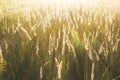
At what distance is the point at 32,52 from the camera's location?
2309 millimetres

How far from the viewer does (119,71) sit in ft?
6.76

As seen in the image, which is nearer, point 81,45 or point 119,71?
point 119,71

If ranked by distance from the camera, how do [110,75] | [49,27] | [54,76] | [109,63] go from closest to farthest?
[54,76]
[110,75]
[109,63]
[49,27]

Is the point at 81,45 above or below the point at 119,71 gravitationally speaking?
above

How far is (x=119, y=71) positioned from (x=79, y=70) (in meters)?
0.31

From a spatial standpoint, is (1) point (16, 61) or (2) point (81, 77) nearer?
(2) point (81, 77)

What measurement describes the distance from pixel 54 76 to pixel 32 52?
518mm

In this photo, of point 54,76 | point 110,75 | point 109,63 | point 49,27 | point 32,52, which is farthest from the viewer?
point 49,27

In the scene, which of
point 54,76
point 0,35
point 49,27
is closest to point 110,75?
point 54,76

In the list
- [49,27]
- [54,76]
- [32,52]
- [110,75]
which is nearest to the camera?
[54,76]

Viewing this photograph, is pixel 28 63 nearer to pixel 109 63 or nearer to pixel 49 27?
pixel 109 63

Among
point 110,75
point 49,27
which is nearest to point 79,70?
point 110,75

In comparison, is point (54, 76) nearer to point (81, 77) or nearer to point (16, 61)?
point (81, 77)

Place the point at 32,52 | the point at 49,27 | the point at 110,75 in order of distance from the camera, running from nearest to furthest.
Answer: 1. the point at 110,75
2. the point at 32,52
3. the point at 49,27
